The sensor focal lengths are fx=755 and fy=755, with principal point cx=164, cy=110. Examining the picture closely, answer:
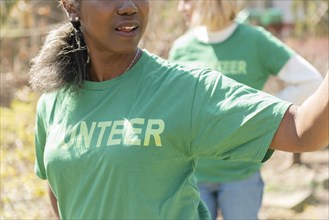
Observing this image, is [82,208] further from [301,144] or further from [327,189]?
[327,189]

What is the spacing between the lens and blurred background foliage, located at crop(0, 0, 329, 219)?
15.9ft

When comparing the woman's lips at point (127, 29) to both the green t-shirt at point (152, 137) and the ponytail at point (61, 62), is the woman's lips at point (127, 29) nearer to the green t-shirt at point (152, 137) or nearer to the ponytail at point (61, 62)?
the green t-shirt at point (152, 137)

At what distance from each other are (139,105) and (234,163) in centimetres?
175

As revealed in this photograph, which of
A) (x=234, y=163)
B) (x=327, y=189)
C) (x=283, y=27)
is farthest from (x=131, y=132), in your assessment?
(x=283, y=27)

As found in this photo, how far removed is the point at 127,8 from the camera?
244 centimetres

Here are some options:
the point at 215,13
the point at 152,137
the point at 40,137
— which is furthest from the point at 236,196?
the point at 152,137

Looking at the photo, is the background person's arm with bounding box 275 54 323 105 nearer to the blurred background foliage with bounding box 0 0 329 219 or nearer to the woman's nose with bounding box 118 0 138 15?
the blurred background foliage with bounding box 0 0 329 219

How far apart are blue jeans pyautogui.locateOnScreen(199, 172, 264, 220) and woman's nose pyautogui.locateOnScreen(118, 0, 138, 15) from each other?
1867 mm

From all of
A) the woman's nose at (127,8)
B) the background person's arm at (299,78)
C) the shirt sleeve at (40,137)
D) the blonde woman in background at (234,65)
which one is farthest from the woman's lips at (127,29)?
the background person's arm at (299,78)

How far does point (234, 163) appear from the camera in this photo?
13.4 ft

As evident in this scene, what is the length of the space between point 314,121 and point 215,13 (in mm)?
2522

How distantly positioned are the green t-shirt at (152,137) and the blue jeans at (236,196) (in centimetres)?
152

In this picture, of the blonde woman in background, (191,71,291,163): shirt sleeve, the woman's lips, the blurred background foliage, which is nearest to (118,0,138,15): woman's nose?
the woman's lips

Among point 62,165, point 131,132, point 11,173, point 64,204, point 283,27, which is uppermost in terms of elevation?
point 131,132
